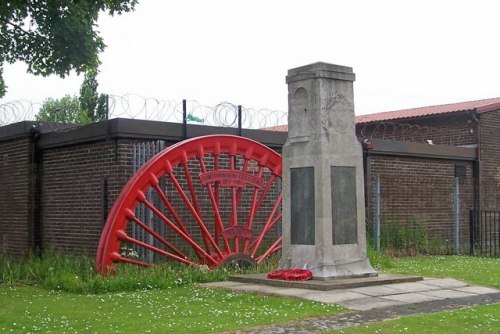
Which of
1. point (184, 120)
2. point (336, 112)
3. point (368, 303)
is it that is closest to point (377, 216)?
point (184, 120)

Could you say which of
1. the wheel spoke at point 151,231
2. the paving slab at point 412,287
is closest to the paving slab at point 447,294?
the paving slab at point 412,287

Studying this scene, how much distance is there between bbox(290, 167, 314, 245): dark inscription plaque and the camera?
37.0ft

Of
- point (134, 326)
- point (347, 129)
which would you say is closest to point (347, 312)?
point (134, 326)

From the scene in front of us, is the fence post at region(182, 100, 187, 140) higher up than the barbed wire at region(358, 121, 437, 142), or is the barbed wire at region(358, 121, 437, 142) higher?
the barbed wire at region(358, 121, 437, 142)

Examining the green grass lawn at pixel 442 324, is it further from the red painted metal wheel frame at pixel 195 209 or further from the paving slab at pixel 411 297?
the red painted metal wheel frame at pixel 195 209

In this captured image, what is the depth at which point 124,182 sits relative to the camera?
14.0 m

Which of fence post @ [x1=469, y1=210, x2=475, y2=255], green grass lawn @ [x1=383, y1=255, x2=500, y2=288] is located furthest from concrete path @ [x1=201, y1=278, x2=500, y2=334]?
fence post @ [x1=469, y1=210, x2=475, y2=255]

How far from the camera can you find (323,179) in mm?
11125

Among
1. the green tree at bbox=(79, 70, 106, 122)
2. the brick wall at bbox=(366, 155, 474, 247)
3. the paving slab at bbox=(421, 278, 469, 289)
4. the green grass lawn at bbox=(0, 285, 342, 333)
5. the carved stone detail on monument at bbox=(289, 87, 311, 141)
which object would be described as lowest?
the green grass lawn at bbox=(0, 285, 342, 333)

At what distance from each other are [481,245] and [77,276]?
1291cm

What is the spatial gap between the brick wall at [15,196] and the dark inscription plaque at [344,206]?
25.6 feet

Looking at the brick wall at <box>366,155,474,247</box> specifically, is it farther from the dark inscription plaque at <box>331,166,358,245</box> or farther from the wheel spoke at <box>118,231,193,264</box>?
the dark inscription plaque at <box>331,166,358,245</box>

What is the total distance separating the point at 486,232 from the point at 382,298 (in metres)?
12.2

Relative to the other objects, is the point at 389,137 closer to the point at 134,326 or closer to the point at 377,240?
the point at 377,240
